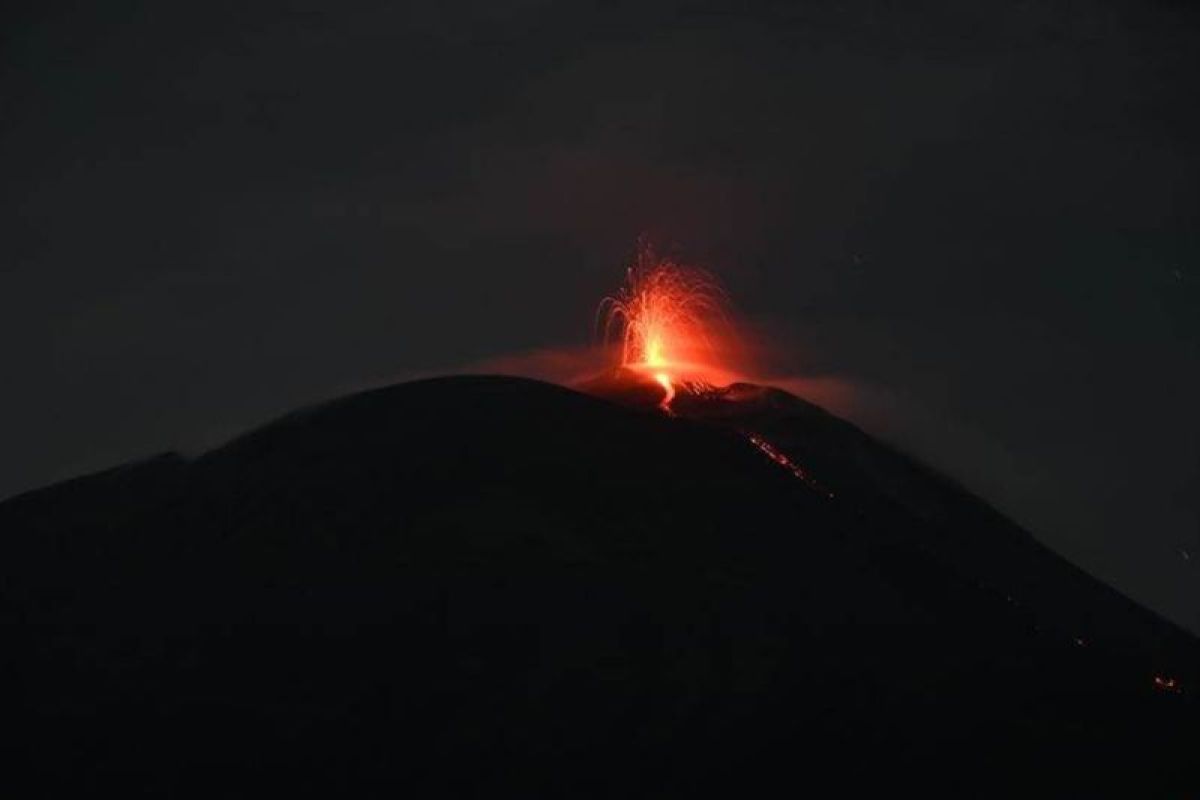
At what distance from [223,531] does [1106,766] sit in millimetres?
28836

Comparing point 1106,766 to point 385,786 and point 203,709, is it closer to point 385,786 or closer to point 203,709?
point 385,786

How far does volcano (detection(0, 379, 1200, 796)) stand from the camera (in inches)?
1607

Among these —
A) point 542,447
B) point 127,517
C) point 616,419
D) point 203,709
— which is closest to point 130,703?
point 203,709

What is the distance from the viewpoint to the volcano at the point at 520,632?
4081cm

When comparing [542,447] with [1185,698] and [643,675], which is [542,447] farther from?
[1185,698]

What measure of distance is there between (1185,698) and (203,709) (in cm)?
2965

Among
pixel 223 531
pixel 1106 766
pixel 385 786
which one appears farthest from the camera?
pixel 223 531

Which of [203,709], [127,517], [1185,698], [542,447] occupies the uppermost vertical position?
[542,447]

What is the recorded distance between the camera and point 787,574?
166 ft

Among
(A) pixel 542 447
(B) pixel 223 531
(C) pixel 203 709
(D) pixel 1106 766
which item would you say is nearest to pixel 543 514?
(A) pixel 542 447

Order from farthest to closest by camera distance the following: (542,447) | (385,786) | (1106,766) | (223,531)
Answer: (542,447) → (223,531) → (1106,766) → (385,786)

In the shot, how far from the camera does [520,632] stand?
1801 inches

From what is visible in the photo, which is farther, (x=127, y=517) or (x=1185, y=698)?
(x=127, y=517)

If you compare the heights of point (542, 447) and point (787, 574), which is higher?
point (542, 447)
